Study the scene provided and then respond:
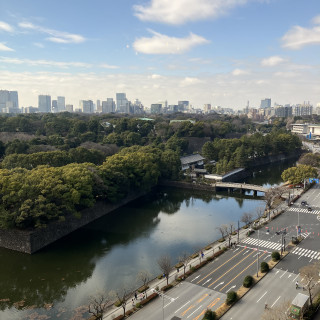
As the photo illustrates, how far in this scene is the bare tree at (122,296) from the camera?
62.7ft

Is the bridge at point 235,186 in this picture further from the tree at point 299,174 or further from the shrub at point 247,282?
the shrub at point 247,282

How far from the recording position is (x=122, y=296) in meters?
21.7

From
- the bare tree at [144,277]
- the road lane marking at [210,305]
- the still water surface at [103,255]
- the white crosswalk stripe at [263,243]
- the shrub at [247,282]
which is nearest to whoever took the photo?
the road lane marking at [210,305]

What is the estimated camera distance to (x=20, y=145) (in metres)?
52.4

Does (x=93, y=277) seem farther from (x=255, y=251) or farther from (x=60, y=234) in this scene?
(x=255, y=251)

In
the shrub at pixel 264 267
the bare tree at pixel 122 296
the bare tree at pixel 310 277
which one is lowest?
the bare tree at pixel 122 296

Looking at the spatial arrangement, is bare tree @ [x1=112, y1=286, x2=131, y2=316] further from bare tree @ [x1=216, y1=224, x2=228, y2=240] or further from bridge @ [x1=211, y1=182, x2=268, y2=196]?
bridge @ [x1=211, y1=182, x2=268, y2=196]

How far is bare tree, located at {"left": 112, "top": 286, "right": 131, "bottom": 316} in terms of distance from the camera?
62.7 feet

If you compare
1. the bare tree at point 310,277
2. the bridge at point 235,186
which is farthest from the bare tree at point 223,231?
the bridge at point 235,186

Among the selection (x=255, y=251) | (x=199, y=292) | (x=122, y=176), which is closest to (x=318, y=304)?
(x=199, y=292)

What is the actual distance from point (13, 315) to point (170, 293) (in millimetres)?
10510

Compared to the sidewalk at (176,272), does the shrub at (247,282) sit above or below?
above

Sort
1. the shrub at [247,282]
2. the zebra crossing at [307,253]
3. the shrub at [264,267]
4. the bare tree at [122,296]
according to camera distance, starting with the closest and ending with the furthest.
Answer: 1. the bare tree at [122,296]
2. the shrub at [247,282]
3. the shrub at [264,267]
4. the zebra crossing at [307,253]

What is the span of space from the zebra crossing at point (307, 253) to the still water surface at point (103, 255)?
8227 millimetres
